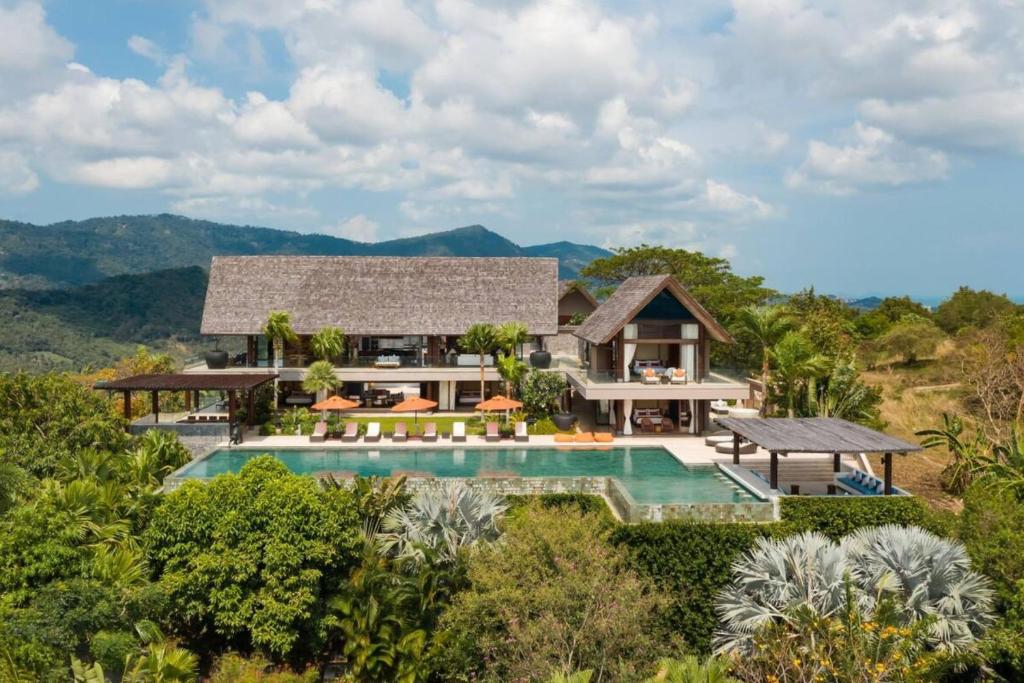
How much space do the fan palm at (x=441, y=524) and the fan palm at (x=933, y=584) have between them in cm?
773

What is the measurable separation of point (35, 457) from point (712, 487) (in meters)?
18.4

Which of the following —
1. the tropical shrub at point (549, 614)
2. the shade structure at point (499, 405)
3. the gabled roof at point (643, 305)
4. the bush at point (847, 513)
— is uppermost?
the gabled roof at point (643, 305)

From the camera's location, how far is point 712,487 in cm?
2064

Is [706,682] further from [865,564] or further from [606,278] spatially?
[606,278]

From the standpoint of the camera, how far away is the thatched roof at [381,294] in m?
34.8

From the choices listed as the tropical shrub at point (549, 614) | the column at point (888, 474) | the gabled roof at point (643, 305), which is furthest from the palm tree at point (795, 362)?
the tropical shrub at point (549, 614)

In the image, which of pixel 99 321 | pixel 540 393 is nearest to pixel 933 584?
pixel 540 393

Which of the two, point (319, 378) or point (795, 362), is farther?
point (319, 378)

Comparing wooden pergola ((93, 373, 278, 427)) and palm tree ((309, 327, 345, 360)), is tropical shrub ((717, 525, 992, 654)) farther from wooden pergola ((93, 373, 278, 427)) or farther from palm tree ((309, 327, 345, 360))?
palm tree ((309, 327, 345, 360))

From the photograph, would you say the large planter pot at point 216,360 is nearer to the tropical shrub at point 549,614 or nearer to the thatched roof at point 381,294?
the thatched roof at point 381,294

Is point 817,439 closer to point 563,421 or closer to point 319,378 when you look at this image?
point 563,421

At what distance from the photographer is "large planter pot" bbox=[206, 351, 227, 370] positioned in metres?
32.2

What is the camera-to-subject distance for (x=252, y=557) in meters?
16.0

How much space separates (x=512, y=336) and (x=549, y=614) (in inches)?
720
